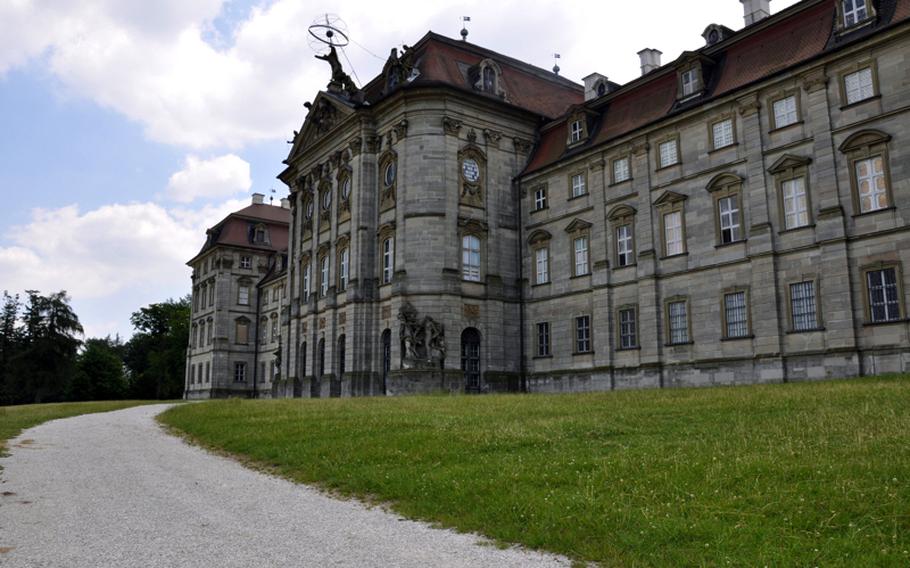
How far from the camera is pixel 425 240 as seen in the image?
129 ft

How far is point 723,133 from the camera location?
31.6 meters

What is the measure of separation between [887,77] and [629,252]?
12.5m

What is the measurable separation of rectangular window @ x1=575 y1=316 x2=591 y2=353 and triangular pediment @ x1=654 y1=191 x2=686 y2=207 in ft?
21.4

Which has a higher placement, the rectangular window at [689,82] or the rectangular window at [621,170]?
the rectangular window at [689,82]

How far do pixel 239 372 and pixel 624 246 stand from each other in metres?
48.8

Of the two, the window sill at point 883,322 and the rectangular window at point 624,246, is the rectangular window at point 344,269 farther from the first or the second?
the window sill at point 883,322

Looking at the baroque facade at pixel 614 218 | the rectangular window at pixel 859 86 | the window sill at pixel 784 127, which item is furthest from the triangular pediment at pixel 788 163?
the rectangular window at pixel 859 86

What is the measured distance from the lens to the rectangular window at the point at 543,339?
39.3m

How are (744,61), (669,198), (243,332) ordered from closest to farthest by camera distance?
1. (744,61)
2. (669,198)
3. (243,332)

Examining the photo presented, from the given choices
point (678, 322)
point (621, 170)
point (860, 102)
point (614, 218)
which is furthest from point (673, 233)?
point (860, 102)

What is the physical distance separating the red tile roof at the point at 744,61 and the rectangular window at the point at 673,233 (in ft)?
14.4

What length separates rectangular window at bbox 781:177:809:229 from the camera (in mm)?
28438

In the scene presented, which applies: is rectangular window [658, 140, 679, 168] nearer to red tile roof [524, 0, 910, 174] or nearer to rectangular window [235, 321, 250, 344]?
red tile roof [524, 0, 910, 174]

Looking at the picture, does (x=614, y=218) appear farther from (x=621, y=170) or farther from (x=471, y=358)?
(x=471, y=358)
